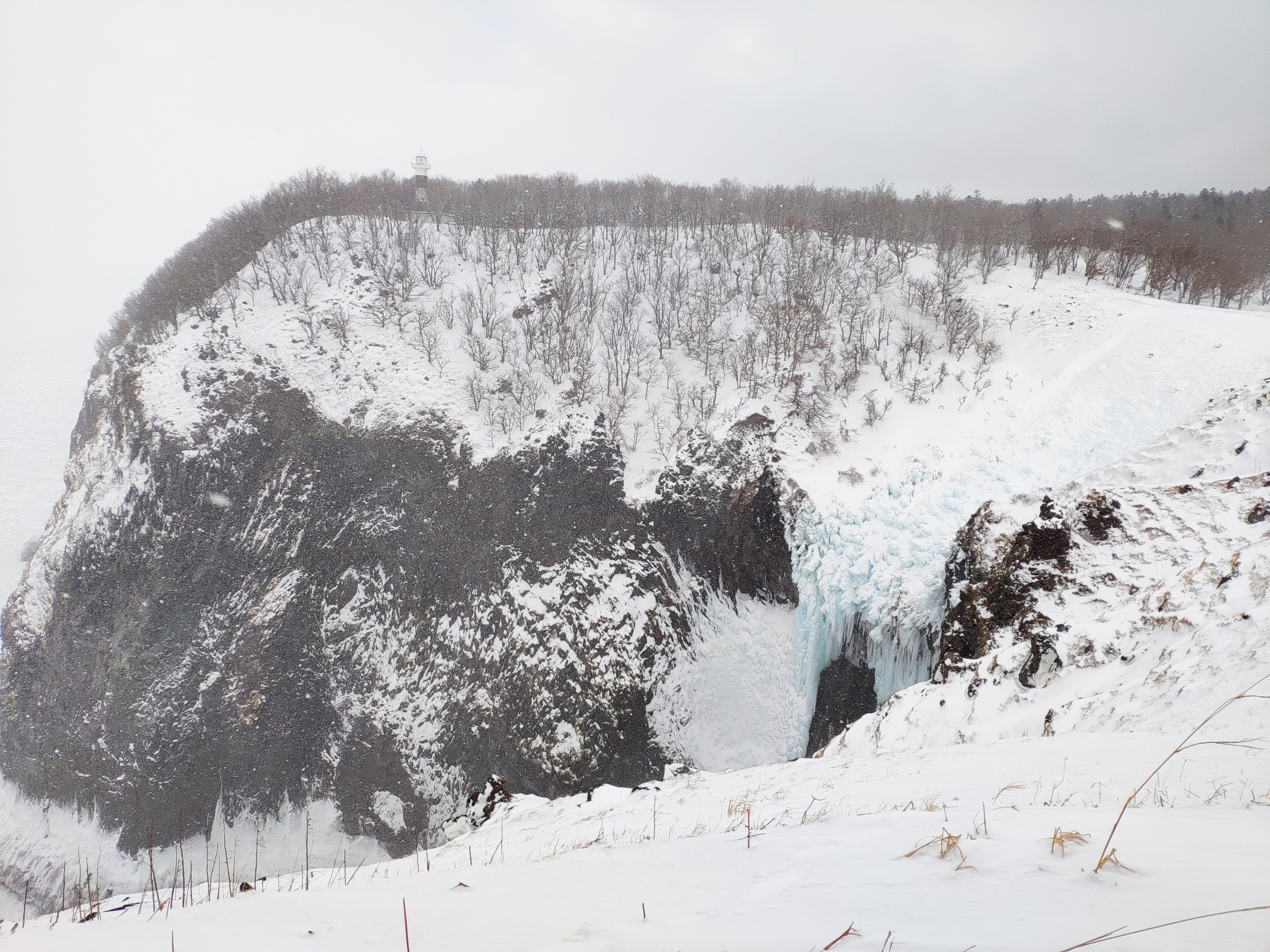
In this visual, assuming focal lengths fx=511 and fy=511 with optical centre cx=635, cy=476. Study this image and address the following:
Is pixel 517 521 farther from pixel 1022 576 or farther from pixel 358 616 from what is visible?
pixel 1022 576

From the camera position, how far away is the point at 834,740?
31.2 feet

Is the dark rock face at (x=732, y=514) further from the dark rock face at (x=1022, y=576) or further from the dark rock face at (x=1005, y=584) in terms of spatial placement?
the dark rock face at (x=1022, y=576)

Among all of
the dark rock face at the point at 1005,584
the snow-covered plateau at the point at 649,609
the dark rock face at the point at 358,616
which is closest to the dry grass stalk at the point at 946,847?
the snow-covered plateau at the point at 649,609

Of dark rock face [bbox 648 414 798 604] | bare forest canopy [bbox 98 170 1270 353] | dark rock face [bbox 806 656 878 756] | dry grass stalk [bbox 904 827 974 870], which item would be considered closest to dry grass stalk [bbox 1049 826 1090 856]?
dry grass stalk [bbox 904 827 974 870]

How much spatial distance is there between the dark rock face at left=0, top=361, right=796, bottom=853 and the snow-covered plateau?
0.49ft

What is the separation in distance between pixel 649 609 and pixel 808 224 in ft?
86.1

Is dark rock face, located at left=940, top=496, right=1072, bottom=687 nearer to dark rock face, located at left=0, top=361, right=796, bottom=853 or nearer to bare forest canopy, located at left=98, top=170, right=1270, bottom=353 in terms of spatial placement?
dark rock face, located at left=0, top=361, right=796, bottom=853

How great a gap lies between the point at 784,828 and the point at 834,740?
7165 millimetres

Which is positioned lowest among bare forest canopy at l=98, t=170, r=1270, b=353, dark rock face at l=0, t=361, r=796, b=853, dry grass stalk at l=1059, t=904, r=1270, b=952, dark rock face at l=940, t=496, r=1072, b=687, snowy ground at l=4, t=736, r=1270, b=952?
dark rock face at l=0, t=361, r=796, b=853

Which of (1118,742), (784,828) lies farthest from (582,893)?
(1118,742)

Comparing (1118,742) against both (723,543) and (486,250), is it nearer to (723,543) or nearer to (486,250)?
(723,543)

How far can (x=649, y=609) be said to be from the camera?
19.6m

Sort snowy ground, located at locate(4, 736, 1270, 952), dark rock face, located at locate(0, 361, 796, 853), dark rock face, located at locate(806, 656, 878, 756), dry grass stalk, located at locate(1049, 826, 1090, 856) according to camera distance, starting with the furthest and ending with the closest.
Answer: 1. dark rock face, located at locate(0, 361, 796, 853)
2. dark rock face, located at locate(806, 656, 878, 756)
3. dry grass stalk, located at locate(1049, 826, 1090, 856)
4. snowy ground, located at locate(4, 736, 1270, 952)

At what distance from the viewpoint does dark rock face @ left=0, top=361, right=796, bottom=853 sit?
17609mm
